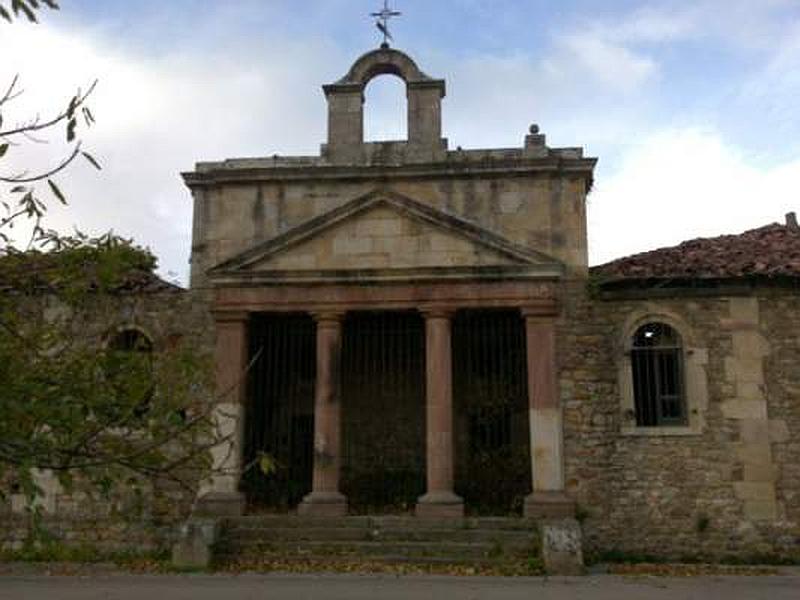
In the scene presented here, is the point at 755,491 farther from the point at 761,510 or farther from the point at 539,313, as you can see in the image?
the point at 539,313

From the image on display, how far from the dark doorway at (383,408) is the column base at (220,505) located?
2.44 metres

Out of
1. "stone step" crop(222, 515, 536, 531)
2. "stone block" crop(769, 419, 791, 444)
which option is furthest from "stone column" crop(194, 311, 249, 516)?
"stone block" crop(769, 419, 791, 444)

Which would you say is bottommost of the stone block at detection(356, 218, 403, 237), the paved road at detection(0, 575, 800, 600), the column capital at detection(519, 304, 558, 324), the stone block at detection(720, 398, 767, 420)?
the paved road at detection(0, 575, 800, 600)

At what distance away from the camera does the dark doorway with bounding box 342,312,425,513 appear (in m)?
14.6

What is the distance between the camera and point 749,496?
12.5m

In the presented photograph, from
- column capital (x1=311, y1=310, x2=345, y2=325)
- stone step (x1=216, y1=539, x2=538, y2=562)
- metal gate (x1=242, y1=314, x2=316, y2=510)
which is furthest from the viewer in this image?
metal gate (x1=242, y1=314, x2=316, y2=510)

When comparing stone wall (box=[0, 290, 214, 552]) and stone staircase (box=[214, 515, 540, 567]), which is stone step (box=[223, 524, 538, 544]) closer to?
stone staircase (box=[214, 515, 540, 567])

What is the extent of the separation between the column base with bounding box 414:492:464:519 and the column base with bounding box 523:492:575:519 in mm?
1000

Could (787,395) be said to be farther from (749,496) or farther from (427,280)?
(427,280)

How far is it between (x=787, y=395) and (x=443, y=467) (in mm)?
5351

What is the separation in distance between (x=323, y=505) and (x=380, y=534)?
41.3 inches

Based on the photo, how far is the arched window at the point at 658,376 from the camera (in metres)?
13.1

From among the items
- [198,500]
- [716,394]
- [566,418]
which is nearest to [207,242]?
[198,500]

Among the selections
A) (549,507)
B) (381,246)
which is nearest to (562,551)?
(549,507)
